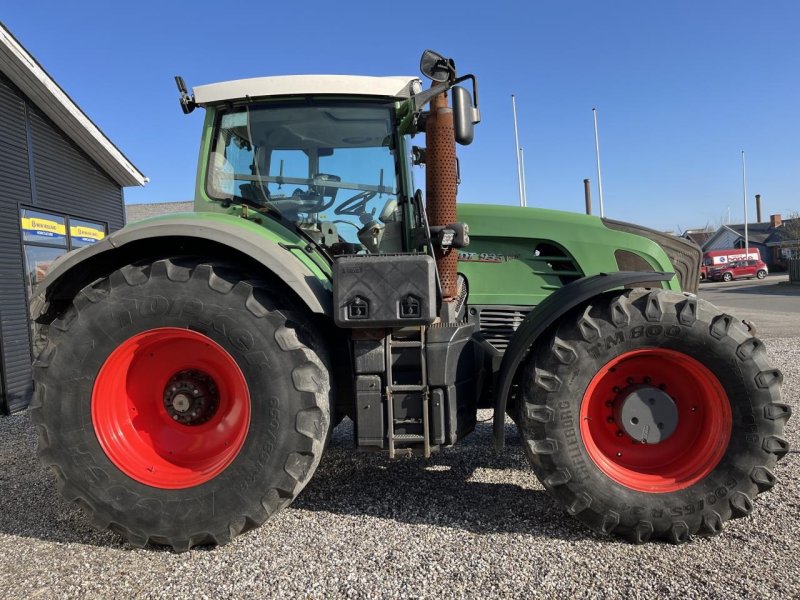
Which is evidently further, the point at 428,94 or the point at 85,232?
the point at 85,232

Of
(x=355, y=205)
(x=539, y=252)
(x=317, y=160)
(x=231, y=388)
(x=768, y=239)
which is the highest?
(x=768, y=239)

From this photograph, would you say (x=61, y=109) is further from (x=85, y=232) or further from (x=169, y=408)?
(x=169, y=408)

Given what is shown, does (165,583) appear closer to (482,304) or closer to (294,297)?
(294,297)

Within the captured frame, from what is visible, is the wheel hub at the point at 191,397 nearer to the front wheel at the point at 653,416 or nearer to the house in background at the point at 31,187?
the front wheel at the point at 653,416

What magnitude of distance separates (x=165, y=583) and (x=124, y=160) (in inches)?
329

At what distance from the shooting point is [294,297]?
108 inches

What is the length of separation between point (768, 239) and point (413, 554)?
5383cm

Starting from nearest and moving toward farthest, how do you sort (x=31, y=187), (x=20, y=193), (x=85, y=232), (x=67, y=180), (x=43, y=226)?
(x=20, y=193), (x=31, y=187), (x=43, y=226), (x=67, y=180), (x=85, y=232)

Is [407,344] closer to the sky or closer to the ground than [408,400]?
closer to the sky

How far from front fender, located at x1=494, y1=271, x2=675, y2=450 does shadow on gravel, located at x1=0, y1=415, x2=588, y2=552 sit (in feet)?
1.50

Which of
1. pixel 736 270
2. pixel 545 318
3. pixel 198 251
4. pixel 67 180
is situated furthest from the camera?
pixel 736 270

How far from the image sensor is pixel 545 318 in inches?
103

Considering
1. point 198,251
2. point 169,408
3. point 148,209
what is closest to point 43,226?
point 198,251

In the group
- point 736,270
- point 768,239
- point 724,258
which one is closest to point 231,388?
point 724,258
